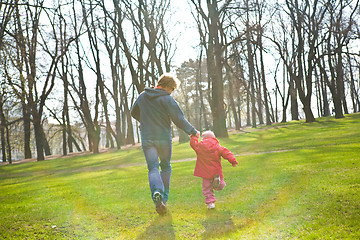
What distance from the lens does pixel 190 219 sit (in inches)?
183

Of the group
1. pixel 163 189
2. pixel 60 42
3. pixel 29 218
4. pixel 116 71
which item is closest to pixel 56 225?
pixel 29 218

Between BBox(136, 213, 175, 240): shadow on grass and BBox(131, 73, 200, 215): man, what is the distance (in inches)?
10.3

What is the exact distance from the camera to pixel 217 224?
4.34m

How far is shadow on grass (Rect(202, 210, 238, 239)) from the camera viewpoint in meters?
3.95

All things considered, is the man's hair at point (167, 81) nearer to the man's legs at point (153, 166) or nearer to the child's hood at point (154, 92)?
the child's hood at point (154, 92)

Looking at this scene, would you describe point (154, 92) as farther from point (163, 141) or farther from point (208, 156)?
point (208, 156)

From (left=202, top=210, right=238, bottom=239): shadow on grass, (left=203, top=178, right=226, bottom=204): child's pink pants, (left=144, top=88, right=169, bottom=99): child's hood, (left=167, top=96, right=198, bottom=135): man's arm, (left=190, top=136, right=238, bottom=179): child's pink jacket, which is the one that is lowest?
(left=202, top=210, right=238, bottom=239): shadow on grass

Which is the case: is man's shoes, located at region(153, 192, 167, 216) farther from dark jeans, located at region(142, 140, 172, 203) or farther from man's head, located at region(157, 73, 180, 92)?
man's head, located at region(157, 73, 180, 92)

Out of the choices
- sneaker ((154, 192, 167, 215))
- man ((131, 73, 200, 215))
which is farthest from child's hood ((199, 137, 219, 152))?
sneaker ((154, 192, 167, 215))

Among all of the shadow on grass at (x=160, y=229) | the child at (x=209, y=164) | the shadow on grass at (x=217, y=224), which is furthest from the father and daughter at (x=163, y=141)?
the shadow on grass at (x=217, y=224)

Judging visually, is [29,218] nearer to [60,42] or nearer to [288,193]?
[288,193]

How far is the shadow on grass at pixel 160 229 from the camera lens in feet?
13.1

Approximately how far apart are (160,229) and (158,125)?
58.4 inches

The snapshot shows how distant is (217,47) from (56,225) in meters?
18.8
